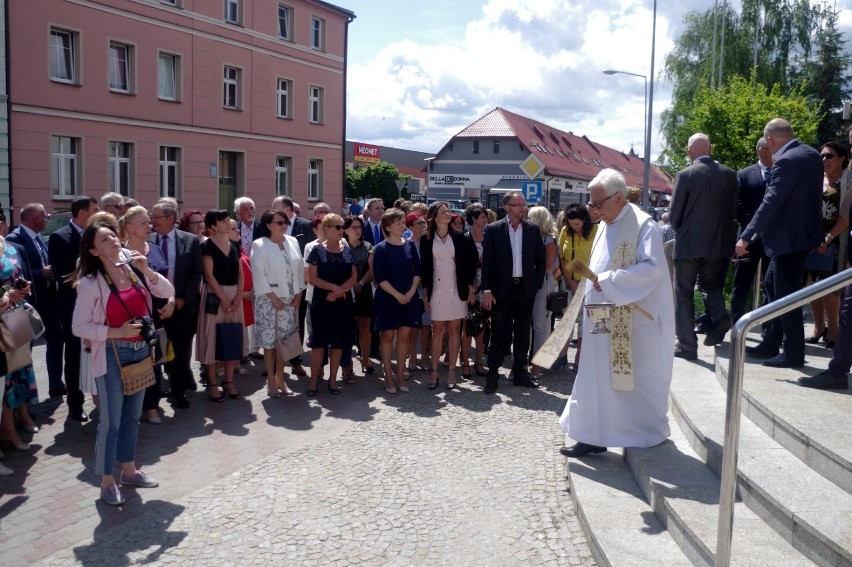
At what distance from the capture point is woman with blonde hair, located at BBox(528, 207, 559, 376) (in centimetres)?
848

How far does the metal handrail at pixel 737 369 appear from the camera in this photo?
128 inches

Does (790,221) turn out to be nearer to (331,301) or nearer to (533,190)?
(331,301)

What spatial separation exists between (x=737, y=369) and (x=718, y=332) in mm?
4169

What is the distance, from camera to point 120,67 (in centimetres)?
2461

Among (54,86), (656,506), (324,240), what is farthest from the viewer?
(54,86)

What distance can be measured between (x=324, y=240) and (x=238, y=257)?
93 centimetres

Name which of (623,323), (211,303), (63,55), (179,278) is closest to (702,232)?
(623,323)

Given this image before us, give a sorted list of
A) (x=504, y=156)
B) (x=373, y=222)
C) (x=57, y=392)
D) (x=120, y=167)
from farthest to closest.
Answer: (x=504, y=156) → (x=120, y=167) → (x=373, y=222) → (x=57, y=392)

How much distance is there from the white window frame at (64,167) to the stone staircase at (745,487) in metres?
21.3

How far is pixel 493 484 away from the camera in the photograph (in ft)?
17.6

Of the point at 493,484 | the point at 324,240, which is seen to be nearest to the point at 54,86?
the point at 324,240

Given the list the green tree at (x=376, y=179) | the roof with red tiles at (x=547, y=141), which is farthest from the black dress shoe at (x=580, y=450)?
the green tree at (x=376, y=179)

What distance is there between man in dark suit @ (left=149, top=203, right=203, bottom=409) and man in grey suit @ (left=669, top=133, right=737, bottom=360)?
4486 mm

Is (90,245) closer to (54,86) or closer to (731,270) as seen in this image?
(731,270)
